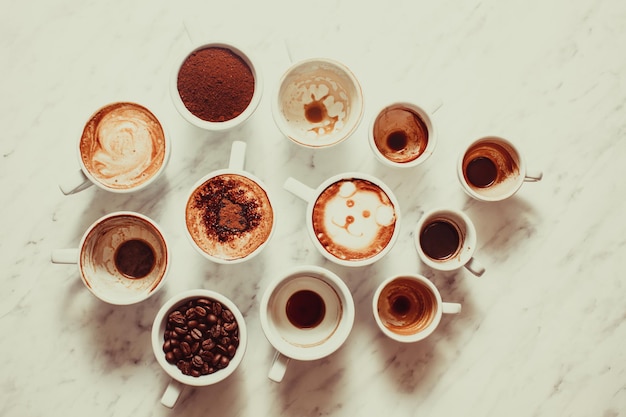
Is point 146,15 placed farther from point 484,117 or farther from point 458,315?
point 458,315

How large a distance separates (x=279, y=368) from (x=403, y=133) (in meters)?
0.89

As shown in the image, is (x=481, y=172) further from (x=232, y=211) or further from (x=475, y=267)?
(x=232, y=211)

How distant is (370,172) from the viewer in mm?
1734

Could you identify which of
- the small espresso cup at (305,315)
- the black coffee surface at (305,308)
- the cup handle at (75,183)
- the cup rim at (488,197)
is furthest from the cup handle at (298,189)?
the cup handle at (75,183)

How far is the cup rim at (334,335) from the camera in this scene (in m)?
1.52

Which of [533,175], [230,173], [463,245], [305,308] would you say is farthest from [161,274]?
[533,175]

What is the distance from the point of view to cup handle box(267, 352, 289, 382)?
149 centimetres

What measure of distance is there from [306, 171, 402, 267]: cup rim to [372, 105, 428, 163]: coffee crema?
13cm

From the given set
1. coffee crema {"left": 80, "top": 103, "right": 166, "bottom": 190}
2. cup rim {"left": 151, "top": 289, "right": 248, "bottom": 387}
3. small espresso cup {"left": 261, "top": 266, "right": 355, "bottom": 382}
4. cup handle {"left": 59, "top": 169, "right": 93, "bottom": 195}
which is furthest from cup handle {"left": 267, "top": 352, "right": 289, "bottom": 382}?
cup handle {"left": 59, "top": 169, "right": 93, "bottom": 195}

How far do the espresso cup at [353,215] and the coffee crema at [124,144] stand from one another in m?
0.47

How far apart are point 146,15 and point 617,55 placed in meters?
1.72

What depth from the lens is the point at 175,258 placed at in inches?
66.5

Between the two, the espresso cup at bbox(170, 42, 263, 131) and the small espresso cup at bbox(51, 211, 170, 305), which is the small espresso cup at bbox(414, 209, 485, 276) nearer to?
the espresso cup at bbox(170, 42, 263, 131)

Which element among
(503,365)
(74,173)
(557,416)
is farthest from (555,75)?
(74,173)
